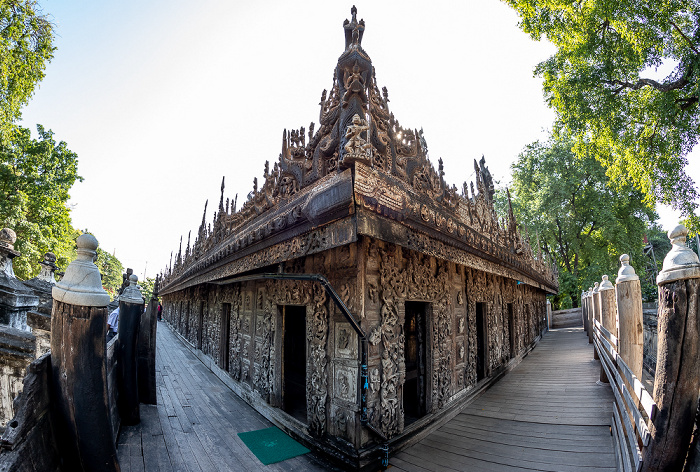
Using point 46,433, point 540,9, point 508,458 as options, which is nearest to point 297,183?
point 46,433

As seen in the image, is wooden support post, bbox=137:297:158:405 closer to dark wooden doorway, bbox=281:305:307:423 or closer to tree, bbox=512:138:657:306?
dark wooden doorway, bbox=281:305:307:423

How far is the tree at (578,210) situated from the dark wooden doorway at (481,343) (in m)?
15.3

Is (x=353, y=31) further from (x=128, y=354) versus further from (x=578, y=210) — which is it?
(x=578, y=210)

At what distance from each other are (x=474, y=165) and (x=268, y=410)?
7286mm

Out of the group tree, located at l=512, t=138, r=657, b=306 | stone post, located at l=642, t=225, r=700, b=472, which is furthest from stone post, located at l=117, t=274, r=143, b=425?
tree, located at l=512, t=138, r=657, b=306

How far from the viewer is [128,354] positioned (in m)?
3.89

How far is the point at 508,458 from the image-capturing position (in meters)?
3.55

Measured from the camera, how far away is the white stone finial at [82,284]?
176cm

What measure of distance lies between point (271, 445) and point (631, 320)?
4618 millimetres

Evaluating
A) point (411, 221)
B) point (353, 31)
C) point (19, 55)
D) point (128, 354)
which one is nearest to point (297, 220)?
point (411, 221)

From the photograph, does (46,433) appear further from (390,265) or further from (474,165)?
(474,165)

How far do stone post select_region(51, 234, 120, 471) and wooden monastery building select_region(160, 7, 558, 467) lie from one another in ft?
5.68

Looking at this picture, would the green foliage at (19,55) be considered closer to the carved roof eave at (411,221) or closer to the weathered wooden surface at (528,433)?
the carved roof eave at (411,221)

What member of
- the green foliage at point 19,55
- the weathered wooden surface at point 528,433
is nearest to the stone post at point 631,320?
the weathered wooden surface at point 528,433
